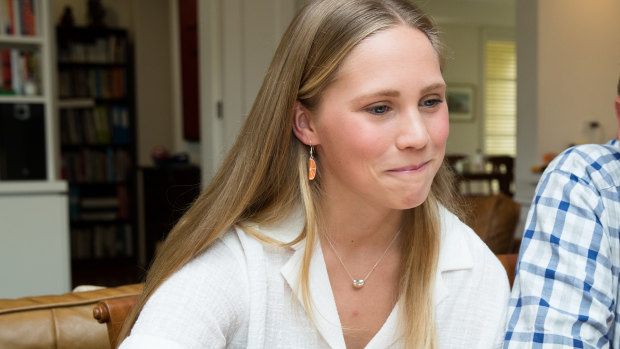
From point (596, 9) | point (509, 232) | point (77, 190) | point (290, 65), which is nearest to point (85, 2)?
point (77, 190)

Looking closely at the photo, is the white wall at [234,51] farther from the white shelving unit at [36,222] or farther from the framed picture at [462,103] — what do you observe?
the framed picture at [462,103]

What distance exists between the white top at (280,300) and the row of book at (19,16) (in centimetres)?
261

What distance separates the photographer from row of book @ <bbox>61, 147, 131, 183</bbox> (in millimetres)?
6371

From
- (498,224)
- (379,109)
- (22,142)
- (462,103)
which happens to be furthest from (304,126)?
(462,103)

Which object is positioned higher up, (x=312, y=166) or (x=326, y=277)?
(x=312, y=166)

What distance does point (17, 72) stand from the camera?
3.21 meters

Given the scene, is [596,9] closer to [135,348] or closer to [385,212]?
[385,212]

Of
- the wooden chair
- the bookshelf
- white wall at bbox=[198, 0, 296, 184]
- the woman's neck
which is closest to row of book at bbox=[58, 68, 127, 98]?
the bookshelf

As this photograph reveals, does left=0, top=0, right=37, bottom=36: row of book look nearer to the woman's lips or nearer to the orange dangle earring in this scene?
the orange dangle earring

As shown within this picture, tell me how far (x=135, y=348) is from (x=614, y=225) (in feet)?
2.63

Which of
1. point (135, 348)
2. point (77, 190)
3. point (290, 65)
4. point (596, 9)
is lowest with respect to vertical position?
point (77, 190)

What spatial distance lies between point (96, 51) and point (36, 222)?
376 cm

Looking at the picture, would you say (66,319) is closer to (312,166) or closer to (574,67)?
(312,166)

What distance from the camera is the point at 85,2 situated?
6.55m
